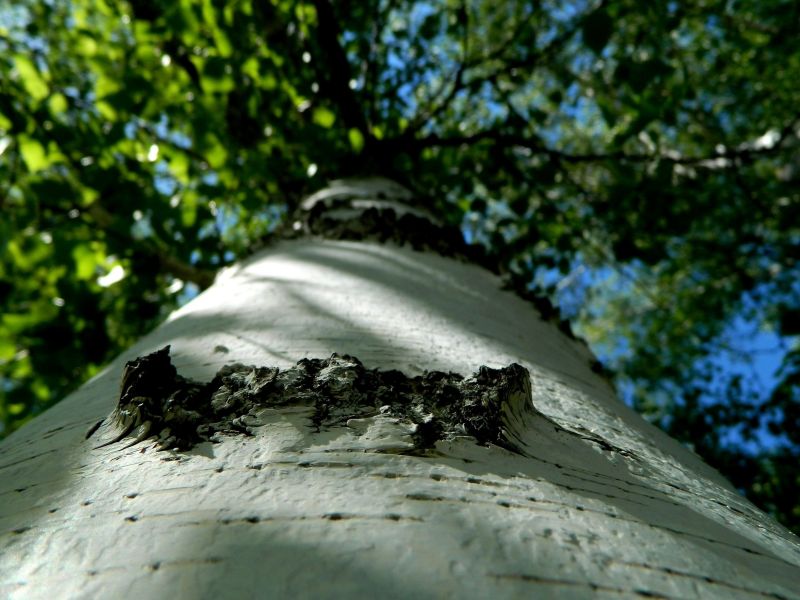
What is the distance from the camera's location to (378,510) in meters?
0.43

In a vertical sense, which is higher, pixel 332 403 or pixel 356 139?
pixel 356 139

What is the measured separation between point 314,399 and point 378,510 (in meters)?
0.21

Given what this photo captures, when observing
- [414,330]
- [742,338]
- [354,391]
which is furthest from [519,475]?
[742,338]

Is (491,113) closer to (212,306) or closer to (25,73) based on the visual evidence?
(25,73)

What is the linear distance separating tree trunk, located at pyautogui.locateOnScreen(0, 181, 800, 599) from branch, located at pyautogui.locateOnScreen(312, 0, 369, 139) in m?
2.34

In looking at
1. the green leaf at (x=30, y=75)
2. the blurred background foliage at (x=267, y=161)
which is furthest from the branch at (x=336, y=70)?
the green leaf at (x=30, y=75)

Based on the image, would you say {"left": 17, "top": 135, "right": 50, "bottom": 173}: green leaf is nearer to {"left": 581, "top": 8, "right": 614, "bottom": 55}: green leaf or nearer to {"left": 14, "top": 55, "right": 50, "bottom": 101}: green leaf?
{"left": 14, "top": 55, "right": 50, "bottom": 101}: green leaf

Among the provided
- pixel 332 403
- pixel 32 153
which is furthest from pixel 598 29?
pixel 32 153

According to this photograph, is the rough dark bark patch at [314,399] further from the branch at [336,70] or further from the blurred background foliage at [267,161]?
the branch at [336,70]

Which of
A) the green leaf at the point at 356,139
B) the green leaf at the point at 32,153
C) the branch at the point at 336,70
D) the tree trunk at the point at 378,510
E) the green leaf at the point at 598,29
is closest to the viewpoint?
the tree trunk at the point at 378,510

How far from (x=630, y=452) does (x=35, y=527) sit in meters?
0.68

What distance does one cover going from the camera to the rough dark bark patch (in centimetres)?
57

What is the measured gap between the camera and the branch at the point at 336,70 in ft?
8.51

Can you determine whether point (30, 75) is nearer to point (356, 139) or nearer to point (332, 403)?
point (356, 139)
